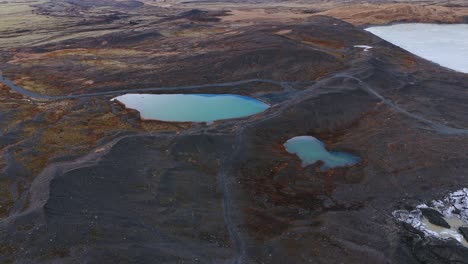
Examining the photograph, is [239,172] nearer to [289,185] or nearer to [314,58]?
[289,185]

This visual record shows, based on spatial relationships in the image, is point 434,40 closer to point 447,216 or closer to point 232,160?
point 447,216

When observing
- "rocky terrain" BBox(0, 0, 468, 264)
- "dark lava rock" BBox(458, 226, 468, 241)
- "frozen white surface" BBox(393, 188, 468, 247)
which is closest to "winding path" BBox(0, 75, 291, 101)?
"rocky terrain" BBox(0, 0, 468, 264)

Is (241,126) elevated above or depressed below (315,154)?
above

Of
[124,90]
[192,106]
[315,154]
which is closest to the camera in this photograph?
[315,154]

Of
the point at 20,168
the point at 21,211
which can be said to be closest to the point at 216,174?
the point at 21,211

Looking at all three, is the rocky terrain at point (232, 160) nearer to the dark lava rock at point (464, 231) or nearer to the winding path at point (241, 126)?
the winding path at point (241, 126)

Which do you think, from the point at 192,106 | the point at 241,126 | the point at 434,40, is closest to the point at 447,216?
the point at 241,126
